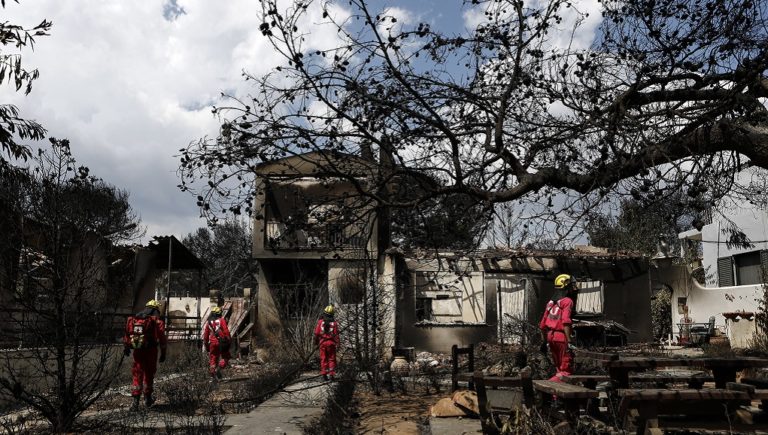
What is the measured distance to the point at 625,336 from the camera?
71.4 feet

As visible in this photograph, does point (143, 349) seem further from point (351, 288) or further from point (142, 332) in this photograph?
point (351, 288)

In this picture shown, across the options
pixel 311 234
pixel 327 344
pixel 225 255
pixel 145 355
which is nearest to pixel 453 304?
pixel 327 344

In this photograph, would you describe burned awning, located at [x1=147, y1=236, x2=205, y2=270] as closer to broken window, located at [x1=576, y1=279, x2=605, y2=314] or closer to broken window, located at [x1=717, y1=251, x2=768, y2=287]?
broken window, located at [x1=576, y1=279, x2=605, y2=314]

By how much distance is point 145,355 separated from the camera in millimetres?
10719

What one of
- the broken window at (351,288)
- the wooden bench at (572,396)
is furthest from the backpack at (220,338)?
the wooden bench at (572,396)

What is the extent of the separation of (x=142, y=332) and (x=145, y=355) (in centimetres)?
38

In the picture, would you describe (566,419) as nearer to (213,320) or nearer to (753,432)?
(753,432)

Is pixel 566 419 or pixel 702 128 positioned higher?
pixel 702 128

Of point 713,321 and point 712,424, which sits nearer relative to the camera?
point 712,424

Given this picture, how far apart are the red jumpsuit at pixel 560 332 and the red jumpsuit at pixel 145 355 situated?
19.7 feet

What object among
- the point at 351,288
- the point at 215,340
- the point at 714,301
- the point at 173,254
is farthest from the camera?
the point at 714,301

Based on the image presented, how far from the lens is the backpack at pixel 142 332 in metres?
10.6

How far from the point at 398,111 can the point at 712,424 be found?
488 cm

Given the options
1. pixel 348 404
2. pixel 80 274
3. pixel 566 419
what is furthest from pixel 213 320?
pixel 566 419
